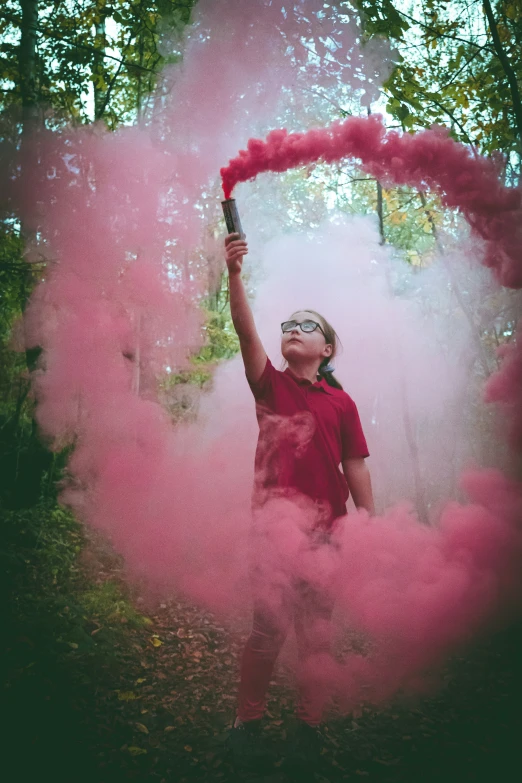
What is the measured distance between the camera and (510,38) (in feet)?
10.5

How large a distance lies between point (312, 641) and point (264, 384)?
1256mm

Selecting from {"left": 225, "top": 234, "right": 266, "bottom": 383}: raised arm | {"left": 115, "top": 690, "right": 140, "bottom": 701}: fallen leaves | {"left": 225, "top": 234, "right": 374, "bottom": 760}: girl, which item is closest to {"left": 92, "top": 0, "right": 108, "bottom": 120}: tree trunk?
{"left": 225, "top": 234, "right": 266, "bottom": 383}: raised arm

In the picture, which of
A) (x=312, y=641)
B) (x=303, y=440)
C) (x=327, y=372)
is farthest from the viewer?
(x=327, y=372)

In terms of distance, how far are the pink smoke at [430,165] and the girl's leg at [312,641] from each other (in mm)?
1862

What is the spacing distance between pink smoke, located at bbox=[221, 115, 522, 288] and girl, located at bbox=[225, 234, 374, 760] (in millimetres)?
592

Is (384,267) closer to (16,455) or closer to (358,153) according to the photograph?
(358,153)

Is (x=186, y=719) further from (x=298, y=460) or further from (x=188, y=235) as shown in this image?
(x=188, y=235)

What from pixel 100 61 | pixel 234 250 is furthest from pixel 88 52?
pixel 234 250

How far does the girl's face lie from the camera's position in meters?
2.51

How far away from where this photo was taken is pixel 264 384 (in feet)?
7.95

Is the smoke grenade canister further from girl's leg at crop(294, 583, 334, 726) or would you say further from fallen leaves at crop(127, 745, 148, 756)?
fallen leaves at crop(127, 745, 148, 756)

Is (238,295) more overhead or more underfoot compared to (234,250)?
more underfoot

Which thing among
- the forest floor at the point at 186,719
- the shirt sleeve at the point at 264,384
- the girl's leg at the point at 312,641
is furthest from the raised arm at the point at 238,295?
the forest floor at the point at 186,719

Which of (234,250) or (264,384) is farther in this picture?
(264,384)
